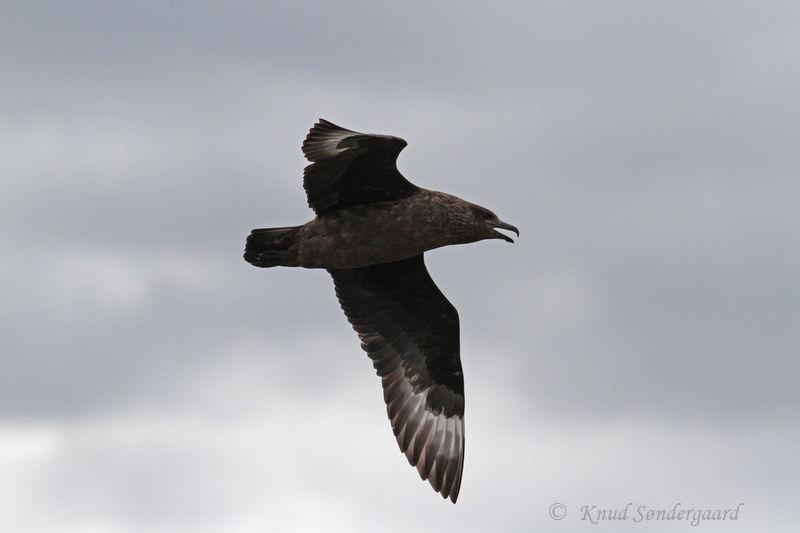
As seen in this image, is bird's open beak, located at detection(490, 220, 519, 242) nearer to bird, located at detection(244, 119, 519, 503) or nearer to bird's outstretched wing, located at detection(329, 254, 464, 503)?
bird, located at detection(244, 119, 519, 503)

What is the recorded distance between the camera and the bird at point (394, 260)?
11.2 meters

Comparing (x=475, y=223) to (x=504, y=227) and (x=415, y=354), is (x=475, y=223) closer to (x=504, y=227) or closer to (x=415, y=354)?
(x=504, y=227)

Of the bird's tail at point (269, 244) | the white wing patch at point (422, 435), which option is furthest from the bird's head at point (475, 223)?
the white wing patch at point (422, 435)

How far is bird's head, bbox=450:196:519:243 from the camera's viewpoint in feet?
37.6

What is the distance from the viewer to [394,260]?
11.6m

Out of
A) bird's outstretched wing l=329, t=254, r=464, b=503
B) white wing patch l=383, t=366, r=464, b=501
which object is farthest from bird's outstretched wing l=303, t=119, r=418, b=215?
white wing patch l=383, t=366, r=464, b=501

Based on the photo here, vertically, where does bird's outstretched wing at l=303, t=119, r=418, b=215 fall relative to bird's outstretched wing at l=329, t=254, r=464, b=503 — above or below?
above

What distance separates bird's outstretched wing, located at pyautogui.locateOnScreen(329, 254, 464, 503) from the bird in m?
0.01

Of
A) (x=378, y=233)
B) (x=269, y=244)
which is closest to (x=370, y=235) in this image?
(x=378, y=233)

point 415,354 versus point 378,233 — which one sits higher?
point 378,233

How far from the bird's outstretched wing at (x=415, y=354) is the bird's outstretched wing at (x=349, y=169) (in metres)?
1.10

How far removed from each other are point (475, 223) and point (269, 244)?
2.01 m

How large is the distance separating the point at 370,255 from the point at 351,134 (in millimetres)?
1293

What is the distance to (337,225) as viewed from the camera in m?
11.4
